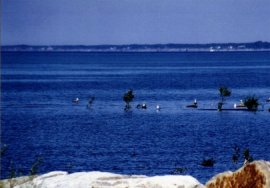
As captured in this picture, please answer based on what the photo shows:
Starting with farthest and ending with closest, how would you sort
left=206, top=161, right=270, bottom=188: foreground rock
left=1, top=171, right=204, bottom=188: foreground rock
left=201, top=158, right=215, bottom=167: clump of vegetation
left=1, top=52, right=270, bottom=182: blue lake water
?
left=1, top=52, right=270, bottom=182: blue lake water
left=201, top=158, right=215, bottom=167: clump of vegetation
left=206, top=161, right=270, bottom=188: foreground rock
left=1, top=171, right=204, bottom=188: foreground rock

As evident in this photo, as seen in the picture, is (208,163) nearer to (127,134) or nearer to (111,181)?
(127,134)

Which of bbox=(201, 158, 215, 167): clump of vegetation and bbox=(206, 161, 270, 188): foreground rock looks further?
bbox=(201, 158, 215, 167): clump of vegetation

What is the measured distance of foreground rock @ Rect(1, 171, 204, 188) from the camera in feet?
40.9

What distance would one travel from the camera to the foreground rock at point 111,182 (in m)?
12.5

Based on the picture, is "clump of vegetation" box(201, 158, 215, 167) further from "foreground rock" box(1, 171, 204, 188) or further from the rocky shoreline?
"foreground rock" box(1, 171, 204, 188)

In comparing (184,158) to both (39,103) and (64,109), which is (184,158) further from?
(39,103)

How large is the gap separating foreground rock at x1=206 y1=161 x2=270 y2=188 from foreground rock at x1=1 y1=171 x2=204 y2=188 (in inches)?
66.8

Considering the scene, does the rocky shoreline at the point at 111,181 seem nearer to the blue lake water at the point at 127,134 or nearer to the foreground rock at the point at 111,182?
the foreground rock at the point at 111,182

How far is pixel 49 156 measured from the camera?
222 ft

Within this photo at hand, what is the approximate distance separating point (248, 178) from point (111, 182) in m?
3.03

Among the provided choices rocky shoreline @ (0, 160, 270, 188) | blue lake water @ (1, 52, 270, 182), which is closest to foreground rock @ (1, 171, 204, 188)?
rocky shoreline @ (0, 160, 270, 188)

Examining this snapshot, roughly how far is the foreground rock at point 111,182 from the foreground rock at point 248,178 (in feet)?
5.57

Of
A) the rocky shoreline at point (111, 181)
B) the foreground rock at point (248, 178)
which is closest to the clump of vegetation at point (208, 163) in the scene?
the foreground rock at point (248, 178)

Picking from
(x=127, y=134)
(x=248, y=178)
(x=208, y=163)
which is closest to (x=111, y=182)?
(x=248, y=178)
